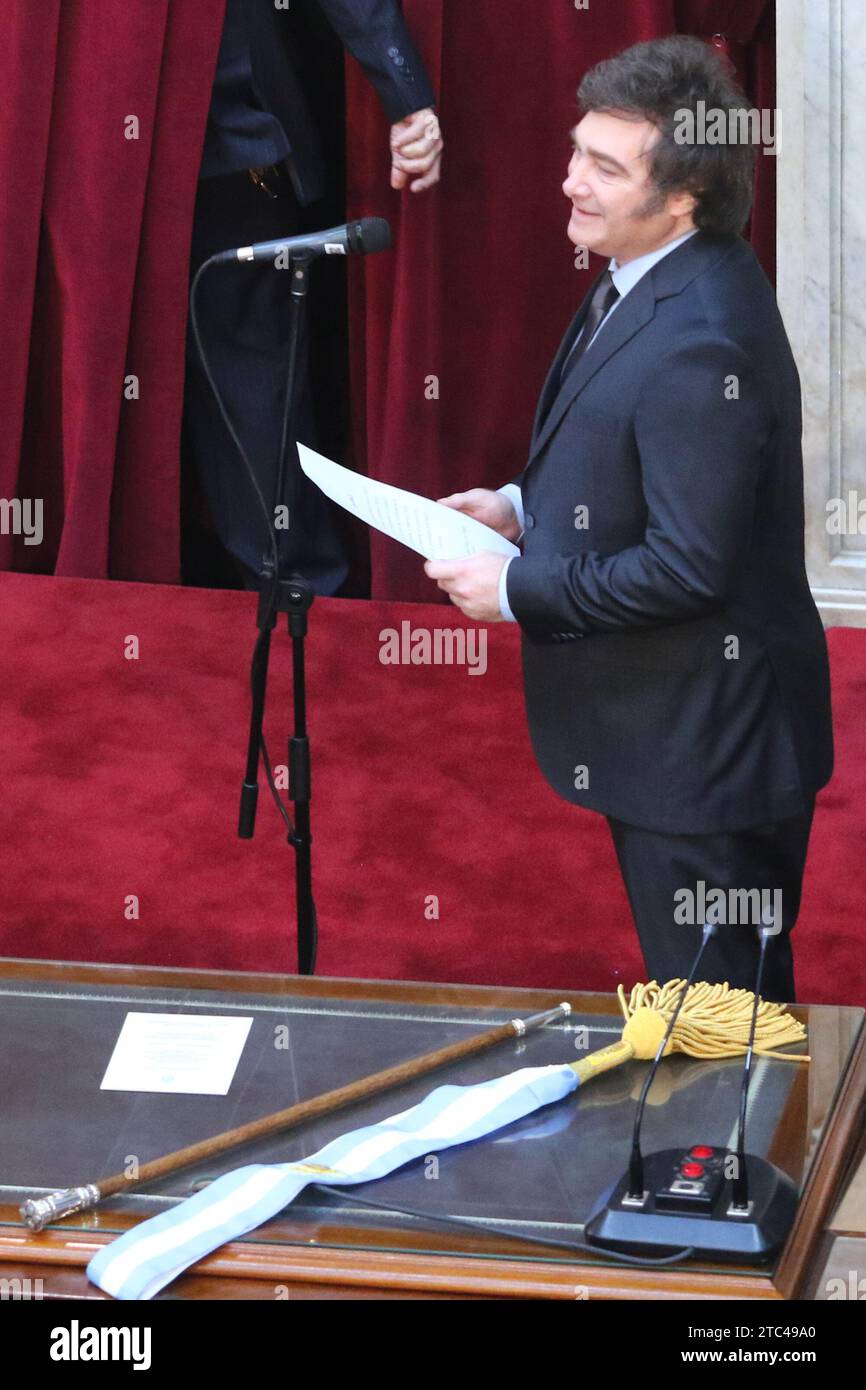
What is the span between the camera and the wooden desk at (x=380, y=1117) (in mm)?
1391

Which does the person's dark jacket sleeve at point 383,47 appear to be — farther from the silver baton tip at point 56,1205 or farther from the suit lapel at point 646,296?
the silver baton tip at point 56,1205

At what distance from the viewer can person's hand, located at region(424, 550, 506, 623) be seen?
84.2 inches

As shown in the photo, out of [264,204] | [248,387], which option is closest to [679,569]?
[248,387]

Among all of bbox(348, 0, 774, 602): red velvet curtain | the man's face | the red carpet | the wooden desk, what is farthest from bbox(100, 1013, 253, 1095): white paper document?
bbox(348, 0, 774, 602): red velvet curtain

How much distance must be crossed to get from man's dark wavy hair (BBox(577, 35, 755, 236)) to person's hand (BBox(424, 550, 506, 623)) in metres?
0.42

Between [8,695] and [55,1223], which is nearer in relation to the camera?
[55,1223]

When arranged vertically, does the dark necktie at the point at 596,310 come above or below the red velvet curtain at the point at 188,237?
below

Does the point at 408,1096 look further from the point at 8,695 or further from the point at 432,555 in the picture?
the point at 8,695

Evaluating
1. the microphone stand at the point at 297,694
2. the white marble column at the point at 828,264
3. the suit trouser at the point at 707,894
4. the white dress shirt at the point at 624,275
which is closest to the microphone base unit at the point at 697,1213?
the suit trouser at the point at 707,894

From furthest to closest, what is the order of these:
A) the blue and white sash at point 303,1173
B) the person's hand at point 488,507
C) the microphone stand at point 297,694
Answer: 1. the microphone stand at point 297,694
2. the person's hand at point 488,507
3. the blue and white sash at point 303,1173

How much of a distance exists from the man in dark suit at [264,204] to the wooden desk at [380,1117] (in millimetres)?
2193

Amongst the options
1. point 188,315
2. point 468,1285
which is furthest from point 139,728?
point 468,1285

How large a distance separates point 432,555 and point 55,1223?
97 cm

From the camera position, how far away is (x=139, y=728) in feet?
12.2
